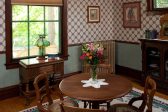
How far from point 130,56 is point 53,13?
92.0 inches

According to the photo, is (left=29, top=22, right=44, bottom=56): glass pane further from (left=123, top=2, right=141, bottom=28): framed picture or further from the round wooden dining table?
(left=123, top=2, right=141, bottom=28): framed picture

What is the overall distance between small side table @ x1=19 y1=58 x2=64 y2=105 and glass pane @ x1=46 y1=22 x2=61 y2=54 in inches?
28.9

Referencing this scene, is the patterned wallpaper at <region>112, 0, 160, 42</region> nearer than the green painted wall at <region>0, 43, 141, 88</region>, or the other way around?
the green painted wall at <region>0, 43, 141, 88</region>

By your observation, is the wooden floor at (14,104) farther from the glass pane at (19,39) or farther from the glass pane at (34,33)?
the glass pane at (34,33)

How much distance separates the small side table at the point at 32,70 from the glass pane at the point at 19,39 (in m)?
0.34

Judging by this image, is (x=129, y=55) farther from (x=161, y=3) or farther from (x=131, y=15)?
(x=161, y=3)

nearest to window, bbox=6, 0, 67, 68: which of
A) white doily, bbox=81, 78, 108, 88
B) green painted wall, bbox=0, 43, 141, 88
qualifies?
green painted wall, bbox=0, 43, 141, 88

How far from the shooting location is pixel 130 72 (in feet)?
19.8

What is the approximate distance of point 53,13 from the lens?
5.18m

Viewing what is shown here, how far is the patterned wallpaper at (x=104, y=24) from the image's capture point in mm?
5391

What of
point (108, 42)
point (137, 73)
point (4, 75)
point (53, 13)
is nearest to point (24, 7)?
point (53, 13)

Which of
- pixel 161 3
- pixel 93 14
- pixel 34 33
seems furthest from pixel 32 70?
pixel 161 3

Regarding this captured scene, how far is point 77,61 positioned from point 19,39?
5.21 feet

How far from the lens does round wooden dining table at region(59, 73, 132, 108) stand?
254 cm
